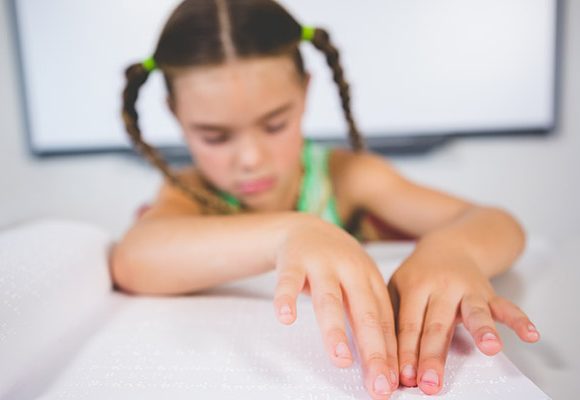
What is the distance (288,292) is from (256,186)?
11.9 inches

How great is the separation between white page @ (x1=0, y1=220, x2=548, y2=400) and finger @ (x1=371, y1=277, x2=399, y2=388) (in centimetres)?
1

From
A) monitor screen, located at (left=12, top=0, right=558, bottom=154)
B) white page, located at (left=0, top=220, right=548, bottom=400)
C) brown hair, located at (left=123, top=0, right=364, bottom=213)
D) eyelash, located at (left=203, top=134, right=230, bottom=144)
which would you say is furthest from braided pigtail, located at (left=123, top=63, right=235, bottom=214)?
monitor screen, located at (left=12, top=0, right=558, bottom=154)

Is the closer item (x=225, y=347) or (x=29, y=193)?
(x=225, y=347)

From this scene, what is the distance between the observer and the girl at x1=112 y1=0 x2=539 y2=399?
0.93 feet

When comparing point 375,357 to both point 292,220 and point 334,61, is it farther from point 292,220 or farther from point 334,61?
point 334,61

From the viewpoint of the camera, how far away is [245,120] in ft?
1.68

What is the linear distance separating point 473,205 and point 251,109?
0.26 meters

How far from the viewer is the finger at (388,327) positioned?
256mm

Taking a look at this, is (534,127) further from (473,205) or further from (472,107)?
(473,205)

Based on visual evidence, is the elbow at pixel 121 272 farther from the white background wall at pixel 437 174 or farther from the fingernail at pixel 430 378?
the white background wall at pixel 437 174

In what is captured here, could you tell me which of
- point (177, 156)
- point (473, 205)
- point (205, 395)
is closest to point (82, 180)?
point (177, 156)

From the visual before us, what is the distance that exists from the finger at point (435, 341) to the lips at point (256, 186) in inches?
11.0

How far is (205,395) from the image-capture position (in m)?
0.25

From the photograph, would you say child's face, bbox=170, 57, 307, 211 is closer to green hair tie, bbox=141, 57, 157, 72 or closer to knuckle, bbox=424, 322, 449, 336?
green hair tie, bbox=141, 57, 157, 72
